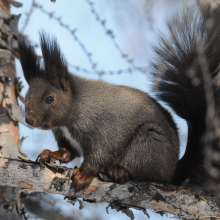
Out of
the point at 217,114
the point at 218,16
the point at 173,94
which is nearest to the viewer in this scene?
the point at 218,16

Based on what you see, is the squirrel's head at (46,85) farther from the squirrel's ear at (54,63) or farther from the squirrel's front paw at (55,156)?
the squirrel's front paw at (55,156)

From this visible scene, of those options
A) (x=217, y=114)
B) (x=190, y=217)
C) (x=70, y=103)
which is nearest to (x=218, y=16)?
(x=217, y=114)

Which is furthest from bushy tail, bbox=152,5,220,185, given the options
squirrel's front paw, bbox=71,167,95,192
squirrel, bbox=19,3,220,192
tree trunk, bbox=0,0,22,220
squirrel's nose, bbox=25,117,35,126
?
tree trunk, bbox=0,0,22,220

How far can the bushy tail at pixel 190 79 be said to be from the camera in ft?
6.63

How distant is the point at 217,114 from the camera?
80.2 inches

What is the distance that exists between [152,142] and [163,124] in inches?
8.4

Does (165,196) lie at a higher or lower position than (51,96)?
lower

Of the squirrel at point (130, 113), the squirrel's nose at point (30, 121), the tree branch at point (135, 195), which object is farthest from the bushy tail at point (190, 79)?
the squirrel's nose at point (30, 121)

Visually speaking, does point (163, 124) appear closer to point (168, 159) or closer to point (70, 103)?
point (168, 159)

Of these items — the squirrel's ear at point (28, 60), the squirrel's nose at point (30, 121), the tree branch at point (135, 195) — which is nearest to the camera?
the tree branch at point (135, 195)

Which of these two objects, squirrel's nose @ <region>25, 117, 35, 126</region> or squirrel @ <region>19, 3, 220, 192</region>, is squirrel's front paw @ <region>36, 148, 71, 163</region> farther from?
squirrel's nose @ <region>25, 117, 35, 126</region>

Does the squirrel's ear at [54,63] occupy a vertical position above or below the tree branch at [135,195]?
above

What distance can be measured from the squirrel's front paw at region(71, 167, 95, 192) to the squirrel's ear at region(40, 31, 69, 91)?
0.64 metres

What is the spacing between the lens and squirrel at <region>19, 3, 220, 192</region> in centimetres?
206
